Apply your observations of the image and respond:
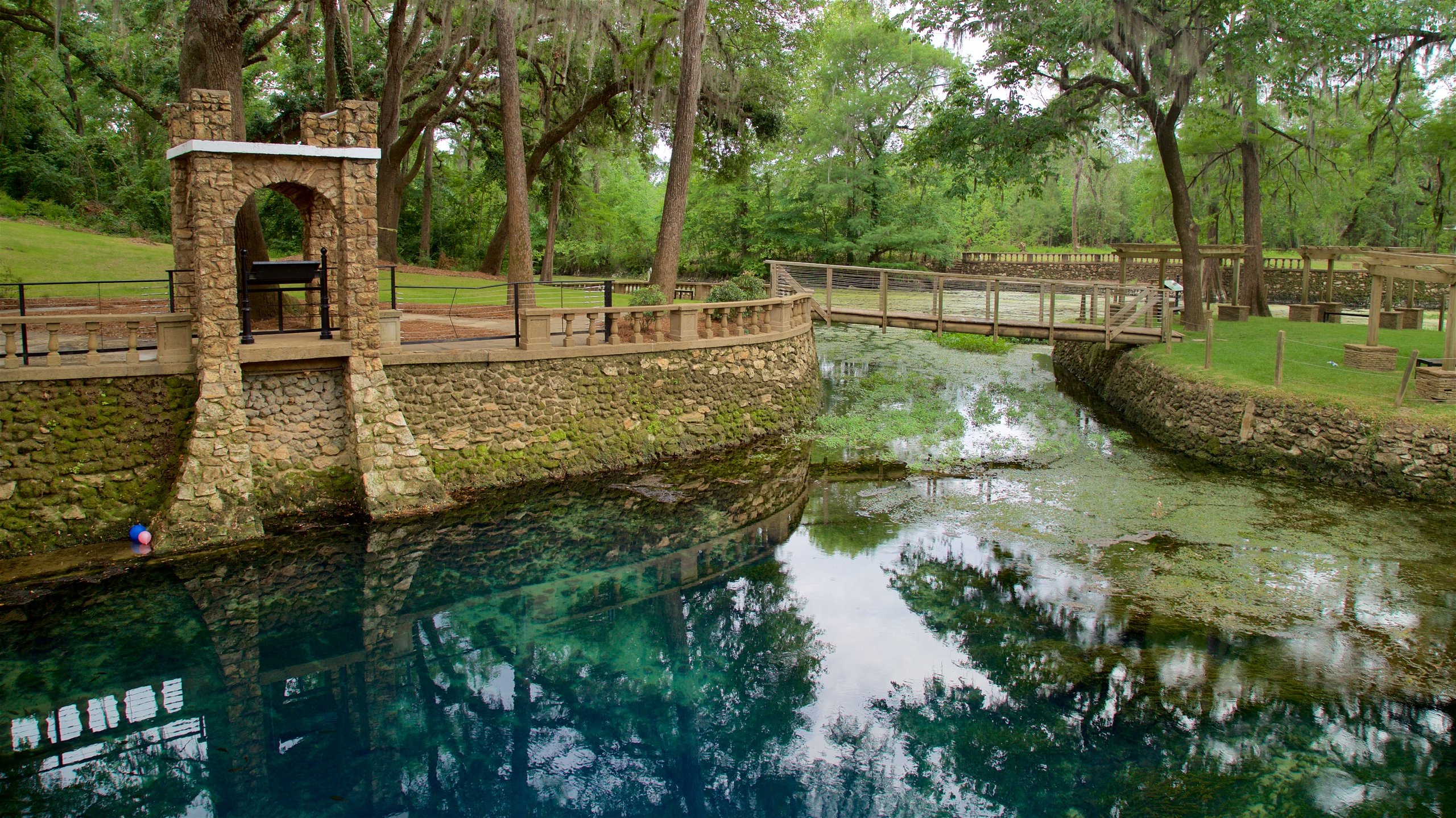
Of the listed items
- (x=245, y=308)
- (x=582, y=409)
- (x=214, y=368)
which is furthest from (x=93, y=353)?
(x=582, y=409)

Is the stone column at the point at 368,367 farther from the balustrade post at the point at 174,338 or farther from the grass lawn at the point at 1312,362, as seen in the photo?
the grass lawn at the point at 1312,362

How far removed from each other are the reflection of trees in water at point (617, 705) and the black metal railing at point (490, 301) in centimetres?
531

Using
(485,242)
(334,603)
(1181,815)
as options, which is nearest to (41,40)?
(485,242)

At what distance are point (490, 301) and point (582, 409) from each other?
30.7 ft

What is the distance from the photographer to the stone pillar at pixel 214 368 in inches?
455

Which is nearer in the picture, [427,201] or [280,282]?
[280,282]

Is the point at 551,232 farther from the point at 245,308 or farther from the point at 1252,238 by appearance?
the point at 1252,238

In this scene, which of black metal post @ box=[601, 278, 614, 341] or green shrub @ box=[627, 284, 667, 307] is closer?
black metal post @ box=[601, 278, 614, 341]

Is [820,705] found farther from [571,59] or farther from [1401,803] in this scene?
[571,59]

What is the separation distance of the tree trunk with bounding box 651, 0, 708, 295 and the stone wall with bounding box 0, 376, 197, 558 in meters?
9.12

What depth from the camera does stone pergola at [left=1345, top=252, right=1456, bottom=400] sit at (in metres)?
14.5

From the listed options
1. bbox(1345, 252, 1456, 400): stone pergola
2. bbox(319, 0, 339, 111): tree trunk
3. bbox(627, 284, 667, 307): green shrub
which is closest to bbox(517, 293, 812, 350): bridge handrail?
bbox(627, 284, 667, 307): green shrub

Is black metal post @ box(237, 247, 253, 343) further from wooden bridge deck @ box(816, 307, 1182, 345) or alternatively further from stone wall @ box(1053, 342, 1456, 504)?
stone wall @ box(1053, 342, 1456, 504)

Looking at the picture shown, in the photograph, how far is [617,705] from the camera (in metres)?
8.72
